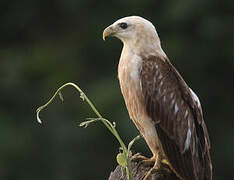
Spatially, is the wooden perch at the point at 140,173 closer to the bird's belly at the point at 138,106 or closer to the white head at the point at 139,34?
the bird's belly at the point at 138,106

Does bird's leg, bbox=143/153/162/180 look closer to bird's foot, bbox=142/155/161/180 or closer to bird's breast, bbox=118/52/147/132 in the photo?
bird's foot, bbox=142/155/161/180

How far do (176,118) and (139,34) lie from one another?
0.73m

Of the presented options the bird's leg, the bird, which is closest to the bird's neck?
the bird

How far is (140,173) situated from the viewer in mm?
6012

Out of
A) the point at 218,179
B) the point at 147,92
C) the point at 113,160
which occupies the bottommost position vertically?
the point at 218,179

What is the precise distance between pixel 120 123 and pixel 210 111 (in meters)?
2.20

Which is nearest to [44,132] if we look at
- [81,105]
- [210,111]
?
[81,105]

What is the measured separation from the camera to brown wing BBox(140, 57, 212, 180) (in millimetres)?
6254

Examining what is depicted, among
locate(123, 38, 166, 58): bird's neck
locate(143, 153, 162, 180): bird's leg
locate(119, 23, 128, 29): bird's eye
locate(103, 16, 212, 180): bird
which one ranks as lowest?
locate(143, 153, 162, 180): bird's leg

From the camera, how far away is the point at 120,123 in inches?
438

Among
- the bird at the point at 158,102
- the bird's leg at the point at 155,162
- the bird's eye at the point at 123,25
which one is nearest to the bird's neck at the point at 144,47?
the bird at the point at 158,102

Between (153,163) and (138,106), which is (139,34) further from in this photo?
(153,163)

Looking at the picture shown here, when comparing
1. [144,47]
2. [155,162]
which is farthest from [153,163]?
[144,47]

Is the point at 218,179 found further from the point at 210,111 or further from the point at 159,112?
the point at 159,112
